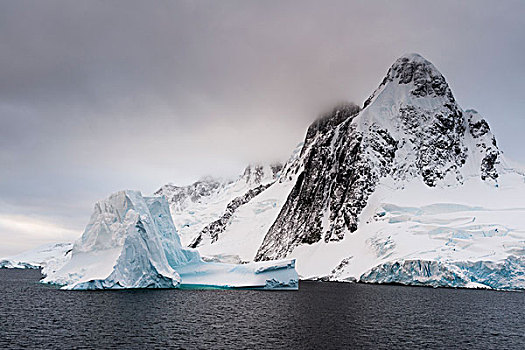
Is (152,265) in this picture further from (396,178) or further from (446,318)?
(396,178)

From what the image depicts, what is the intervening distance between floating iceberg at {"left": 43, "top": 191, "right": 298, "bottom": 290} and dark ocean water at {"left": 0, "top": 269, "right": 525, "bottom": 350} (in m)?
2.63

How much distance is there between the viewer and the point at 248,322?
38750 mm

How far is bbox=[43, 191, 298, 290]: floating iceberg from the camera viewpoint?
5775 centimetres

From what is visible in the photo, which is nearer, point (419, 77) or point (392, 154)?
point (392, 154)

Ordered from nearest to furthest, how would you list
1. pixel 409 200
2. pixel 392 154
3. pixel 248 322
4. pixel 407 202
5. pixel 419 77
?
pixel 248 322 → pixel 407 202 → pixel 409 200 → pixel 392 154 → pixel 419 77

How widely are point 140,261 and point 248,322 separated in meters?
24.8

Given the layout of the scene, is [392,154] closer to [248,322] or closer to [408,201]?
[408,201]

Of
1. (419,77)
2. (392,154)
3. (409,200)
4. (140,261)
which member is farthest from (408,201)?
(140,261)

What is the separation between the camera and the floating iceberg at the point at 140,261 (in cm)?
5775

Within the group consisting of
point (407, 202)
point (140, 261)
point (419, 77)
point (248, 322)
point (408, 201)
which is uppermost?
point (419, 77)

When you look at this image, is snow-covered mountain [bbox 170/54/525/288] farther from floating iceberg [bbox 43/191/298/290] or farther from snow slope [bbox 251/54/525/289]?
floating iceberg [bbox 43/191/298/290]

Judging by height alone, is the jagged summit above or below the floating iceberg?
above

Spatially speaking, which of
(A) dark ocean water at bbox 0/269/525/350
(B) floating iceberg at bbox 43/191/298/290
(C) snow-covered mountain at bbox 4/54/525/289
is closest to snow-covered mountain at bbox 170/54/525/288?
(C) snow-covered mountain at bbox 4/54/525/289

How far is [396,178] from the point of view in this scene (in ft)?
404
